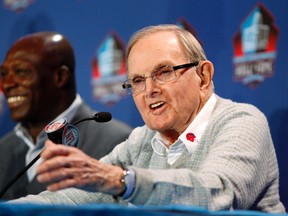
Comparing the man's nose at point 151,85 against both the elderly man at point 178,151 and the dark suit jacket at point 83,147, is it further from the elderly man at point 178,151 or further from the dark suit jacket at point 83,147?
the dark suit jacket at point 83,147

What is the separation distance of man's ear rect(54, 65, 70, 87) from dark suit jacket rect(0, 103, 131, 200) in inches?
5.1

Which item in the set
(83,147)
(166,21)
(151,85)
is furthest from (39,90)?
(151,85)

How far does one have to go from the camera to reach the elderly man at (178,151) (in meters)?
1.18

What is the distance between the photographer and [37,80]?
262cm

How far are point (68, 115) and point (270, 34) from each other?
0.95 m

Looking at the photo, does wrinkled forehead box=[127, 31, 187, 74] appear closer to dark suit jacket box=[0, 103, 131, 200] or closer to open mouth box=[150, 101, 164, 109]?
open mouth box=[150, 101, 164, 109]

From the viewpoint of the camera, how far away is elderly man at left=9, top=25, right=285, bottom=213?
1.18 meters

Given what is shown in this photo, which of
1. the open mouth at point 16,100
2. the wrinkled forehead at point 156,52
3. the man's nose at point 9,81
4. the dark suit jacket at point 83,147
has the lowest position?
the dark suit jacket at point 83,147

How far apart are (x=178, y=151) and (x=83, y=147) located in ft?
2.90

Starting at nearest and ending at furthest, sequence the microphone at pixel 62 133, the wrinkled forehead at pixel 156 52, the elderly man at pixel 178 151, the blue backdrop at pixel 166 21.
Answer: the elderly man at pixel 178 151 → the microphone at pixel 62 133 → the wrinkled forehead at pixel 156 52 → the blue backdrop at pixel 166 21

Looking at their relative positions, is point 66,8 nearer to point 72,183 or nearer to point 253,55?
point 253,55

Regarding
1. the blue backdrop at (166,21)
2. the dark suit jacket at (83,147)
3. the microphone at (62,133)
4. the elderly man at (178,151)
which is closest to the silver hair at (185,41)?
the elderly man at (178,151)

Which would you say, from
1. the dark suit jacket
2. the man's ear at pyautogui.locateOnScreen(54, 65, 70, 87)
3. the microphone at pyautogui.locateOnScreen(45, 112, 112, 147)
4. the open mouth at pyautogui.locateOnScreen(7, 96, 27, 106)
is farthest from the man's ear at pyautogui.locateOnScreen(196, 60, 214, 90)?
the open mouth at pyautogui.locateOnScreen(7, 96, 27, 106)

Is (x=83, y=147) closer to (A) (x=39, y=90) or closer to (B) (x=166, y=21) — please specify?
(A) (x=39, y=90)
